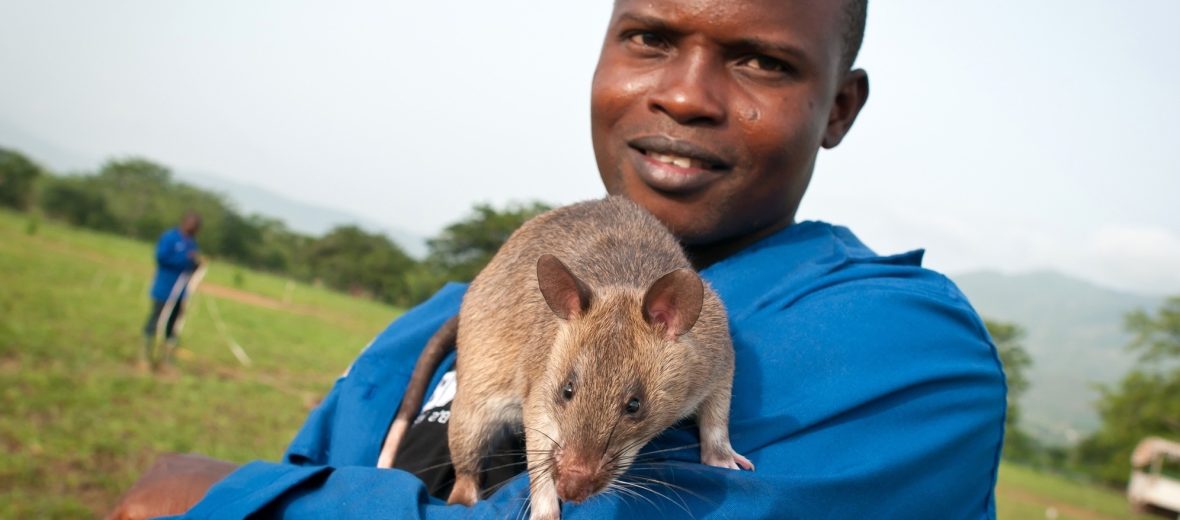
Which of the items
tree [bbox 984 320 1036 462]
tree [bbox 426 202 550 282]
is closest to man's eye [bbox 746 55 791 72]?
tree [bbox 426 202 550 282]

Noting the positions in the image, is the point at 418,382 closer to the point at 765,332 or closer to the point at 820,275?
the point at 765,332

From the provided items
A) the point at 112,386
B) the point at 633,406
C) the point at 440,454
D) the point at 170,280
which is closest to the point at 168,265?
the point at 170,280

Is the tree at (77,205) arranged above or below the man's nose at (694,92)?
below

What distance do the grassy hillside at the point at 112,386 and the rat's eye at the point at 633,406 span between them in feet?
27.9

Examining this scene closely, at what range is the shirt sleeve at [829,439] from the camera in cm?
196

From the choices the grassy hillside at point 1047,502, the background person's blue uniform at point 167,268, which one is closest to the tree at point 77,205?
the background person's blue uniform at point 167,268

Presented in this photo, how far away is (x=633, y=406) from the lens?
214cm

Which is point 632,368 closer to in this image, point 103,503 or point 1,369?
point 103,503

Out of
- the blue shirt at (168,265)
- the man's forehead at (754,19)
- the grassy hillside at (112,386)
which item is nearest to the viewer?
the man's forehead at (754,19)

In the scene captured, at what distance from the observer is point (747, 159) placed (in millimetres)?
2707

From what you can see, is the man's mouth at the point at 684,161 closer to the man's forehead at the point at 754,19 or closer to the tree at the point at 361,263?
Answer: the man's forehead at the point at 754,19

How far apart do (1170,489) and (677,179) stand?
101 feet

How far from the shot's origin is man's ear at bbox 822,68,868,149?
3159 millimetres

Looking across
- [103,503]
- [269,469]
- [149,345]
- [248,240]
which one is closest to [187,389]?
[149,345]
